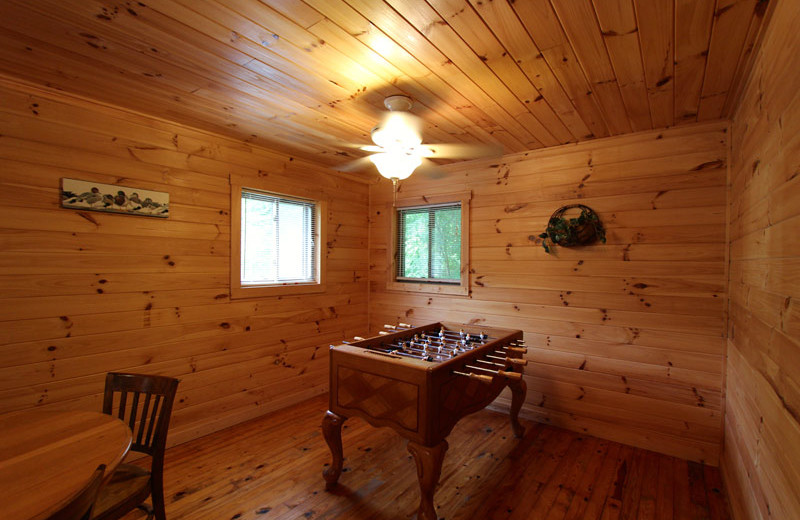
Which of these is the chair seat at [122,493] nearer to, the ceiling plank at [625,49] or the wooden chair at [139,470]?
the wooden chair at [139,470]

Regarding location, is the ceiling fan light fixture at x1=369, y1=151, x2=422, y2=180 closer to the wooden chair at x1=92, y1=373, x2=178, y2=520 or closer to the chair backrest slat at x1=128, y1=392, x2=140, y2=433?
the wooden chair at x1=92, y1=373, x2=178, y2=520

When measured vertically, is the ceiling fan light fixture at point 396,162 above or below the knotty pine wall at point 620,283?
above

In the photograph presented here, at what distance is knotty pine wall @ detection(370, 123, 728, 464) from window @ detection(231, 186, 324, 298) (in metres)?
1.69

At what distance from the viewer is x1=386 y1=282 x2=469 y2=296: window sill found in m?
3.82

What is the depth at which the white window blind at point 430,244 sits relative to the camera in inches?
156

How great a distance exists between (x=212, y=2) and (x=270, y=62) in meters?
0.45

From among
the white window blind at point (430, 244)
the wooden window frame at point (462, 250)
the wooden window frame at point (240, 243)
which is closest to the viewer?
the wooden window frame at point (240, 243)

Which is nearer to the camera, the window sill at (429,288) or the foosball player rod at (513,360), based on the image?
the foosball player rod at (513,360)

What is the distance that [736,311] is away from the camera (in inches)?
91.2

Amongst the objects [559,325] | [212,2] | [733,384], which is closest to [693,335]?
[733,384]

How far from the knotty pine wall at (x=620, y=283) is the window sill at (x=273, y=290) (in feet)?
5.13

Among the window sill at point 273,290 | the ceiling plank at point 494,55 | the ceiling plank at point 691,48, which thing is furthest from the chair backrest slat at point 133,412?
the ceiling plank at point 691,48

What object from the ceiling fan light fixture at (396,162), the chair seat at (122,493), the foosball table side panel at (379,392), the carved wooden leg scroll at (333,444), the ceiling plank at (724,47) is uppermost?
the ceiling plank at (724,47)

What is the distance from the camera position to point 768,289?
61.0 inches
